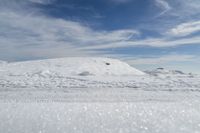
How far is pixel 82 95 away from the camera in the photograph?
467cm

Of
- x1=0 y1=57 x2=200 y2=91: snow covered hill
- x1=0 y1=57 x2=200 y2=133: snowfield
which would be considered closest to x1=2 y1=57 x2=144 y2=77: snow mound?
x1=0 y1=57 x2=200 y2=91: snow covered hill

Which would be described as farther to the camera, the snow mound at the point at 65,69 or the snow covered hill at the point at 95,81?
the snow mound at the point at 65,69

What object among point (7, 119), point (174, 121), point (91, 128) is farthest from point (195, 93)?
point (7, 119)

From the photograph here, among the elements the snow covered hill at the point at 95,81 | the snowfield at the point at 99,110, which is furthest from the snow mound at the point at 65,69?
the snowfield at the point at 99,110

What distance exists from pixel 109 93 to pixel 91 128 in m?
2.24

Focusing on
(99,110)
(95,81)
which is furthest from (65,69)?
(99,110)

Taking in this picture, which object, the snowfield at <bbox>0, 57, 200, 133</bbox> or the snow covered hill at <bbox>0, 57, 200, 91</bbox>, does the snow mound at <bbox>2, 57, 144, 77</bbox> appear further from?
the snowfield at <bbox>0, 57, 200, 133</bbox>

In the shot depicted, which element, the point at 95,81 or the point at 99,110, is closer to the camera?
the point at 99,110

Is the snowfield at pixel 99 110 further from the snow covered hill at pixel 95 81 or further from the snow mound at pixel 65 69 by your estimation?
the snow mound at pixel 65 69

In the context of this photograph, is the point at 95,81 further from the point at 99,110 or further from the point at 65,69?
the point at 65,69

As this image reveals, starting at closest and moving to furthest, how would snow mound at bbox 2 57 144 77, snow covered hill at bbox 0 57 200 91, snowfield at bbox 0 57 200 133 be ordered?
snowfield at bbox 0 57 200 133 → snow covered hill at bbox 0 57 200 91 → snow mound at bbox 2 57 144 77

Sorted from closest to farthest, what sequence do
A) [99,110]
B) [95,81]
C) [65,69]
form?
[99,110] → [95,81] → [65,69]

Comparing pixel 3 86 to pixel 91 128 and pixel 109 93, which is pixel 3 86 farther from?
pixel 91 128

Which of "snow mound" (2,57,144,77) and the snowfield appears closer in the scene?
the snowfield
